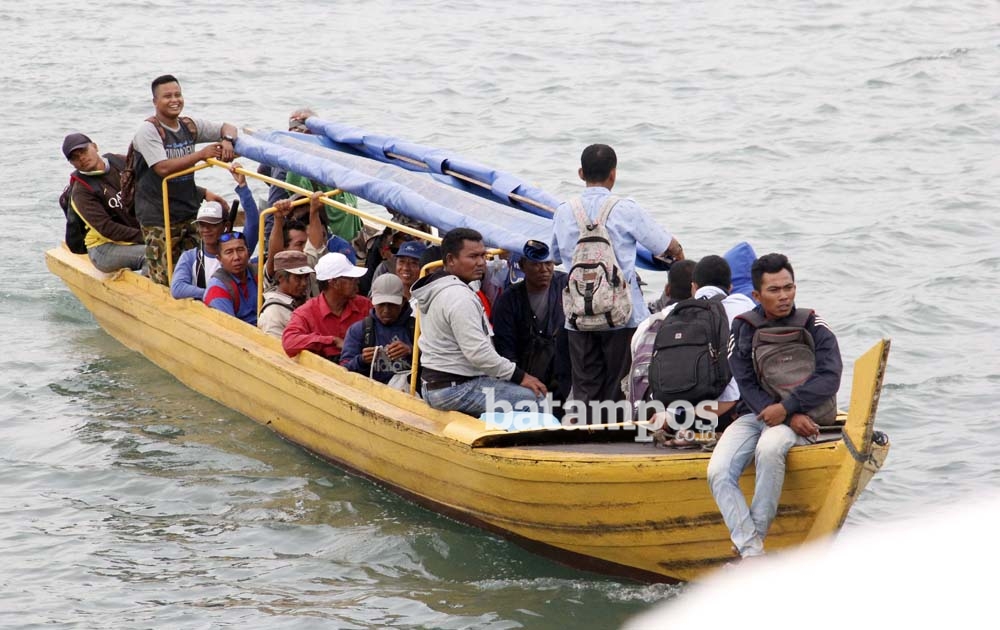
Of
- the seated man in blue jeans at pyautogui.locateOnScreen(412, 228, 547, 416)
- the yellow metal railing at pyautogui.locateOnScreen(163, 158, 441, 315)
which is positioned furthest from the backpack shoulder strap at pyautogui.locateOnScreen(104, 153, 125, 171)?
the seated man in blue jeans at pyautogui.locateOnScreen(412, 228, 547, 416)

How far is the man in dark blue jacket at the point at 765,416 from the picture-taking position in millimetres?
6695

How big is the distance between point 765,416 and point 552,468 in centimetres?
119

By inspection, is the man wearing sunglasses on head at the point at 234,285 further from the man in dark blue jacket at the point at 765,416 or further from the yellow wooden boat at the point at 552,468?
the man in dark blue jacket at the point at 765,416

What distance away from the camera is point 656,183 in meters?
16.9

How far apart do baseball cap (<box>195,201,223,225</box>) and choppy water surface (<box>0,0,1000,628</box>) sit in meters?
1.44

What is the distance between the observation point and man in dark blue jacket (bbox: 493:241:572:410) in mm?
8422

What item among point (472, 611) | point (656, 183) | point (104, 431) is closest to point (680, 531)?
point (472, 611)

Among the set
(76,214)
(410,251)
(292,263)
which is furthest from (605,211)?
(76,214)

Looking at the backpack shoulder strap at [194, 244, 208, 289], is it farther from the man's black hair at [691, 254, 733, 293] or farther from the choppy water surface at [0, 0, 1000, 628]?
the man's black hair at [691, 254, 733, 293]

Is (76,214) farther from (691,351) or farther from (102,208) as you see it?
(691,351)

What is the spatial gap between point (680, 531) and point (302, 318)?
3305 mm

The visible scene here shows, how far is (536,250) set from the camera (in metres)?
7.80

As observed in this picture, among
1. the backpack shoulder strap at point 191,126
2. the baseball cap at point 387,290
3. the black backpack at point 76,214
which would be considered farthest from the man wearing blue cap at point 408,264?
the black backpack at point 76,214

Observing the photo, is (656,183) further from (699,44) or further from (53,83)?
(53,83)
